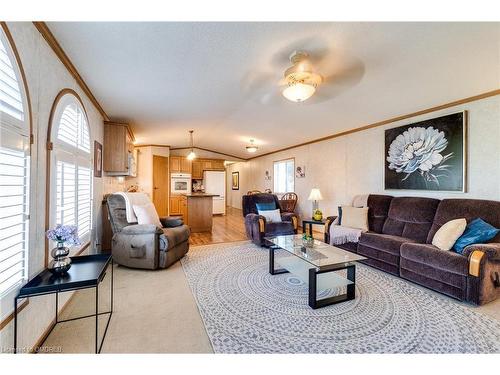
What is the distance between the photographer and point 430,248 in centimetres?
256

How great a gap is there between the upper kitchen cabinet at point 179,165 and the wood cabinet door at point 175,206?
99cm

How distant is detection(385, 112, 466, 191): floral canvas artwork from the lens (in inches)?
121

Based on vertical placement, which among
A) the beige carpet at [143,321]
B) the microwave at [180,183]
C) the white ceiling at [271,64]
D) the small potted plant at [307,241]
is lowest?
the beige carpet at [143,321]

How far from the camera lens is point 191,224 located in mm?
5562

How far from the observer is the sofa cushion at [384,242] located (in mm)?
2906

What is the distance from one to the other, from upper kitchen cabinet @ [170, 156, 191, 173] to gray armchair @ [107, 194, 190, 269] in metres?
4.62

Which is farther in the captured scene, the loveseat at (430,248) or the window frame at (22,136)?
the loveseat at (430,248)

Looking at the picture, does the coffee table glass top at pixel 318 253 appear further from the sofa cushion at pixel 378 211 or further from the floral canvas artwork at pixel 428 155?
the floral canvas artwork at pixel 428 155

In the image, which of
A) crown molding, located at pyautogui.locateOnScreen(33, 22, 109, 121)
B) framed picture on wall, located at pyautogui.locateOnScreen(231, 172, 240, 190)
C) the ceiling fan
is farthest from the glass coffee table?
framed picture on wall, located at pyautogui.locateOnScreen(231, 172, 240, 190)

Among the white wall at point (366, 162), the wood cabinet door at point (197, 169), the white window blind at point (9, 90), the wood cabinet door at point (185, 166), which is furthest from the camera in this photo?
the wood cabinet door at point (197, 169)

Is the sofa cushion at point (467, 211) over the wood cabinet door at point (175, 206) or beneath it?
over

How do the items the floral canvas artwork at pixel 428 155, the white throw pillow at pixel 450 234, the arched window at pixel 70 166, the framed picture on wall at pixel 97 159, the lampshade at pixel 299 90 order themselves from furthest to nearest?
the framed picture on wall at pixel 97 159 < the floral canvas artwork at pixel 428 155 < the white throw pillow at pixel 450 234 < the lampshade at pixel 299 90 < the arched window at pixel 70 166

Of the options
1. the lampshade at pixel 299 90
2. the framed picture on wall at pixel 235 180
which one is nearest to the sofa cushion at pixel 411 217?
the lampshade at pixel 299 90
